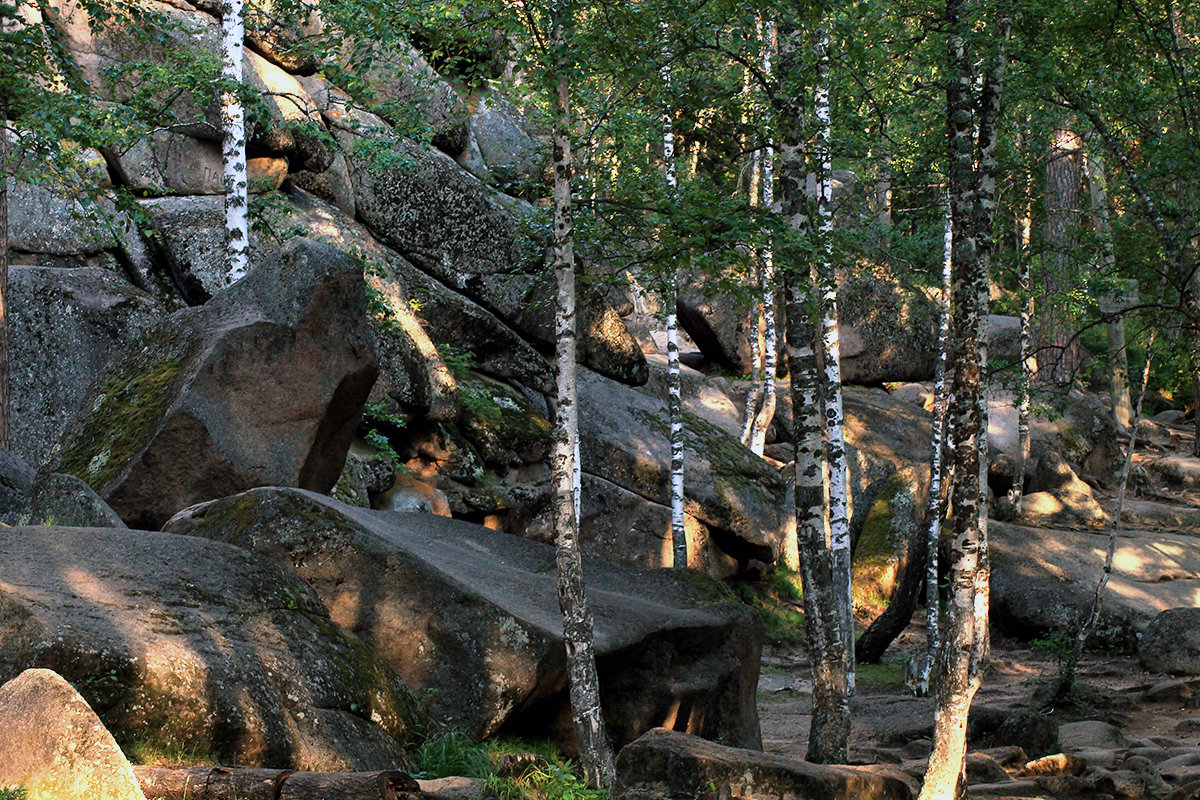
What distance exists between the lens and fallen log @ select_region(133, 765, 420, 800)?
509 centimetres

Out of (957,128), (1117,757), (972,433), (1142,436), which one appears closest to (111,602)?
(972,433)

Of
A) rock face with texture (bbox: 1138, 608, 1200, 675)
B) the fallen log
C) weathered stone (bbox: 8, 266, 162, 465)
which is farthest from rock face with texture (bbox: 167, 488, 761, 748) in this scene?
rock face with texture (bbox: 1138, 608, 1200, 675)

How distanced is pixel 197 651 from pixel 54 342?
984 cm

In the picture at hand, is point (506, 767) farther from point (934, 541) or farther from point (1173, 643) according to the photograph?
point (1173, 643)

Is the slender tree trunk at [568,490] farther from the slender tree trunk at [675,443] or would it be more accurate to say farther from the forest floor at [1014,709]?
the slender tree trunk at [675,443]

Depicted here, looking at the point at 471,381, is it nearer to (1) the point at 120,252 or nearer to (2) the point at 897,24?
(1) the point at 120,252

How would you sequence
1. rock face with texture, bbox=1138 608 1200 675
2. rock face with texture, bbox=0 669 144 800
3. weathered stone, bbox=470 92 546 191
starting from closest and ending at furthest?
rock face with texture, bbox=0 669 144 800, rock face with texture, bbox=1138 608 1200 675, weathered stone, bbox=470 92 546 191

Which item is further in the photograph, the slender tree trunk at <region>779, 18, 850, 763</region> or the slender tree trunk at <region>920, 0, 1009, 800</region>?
the slender tree trunk at <region>779, 18, 850, 763</region>

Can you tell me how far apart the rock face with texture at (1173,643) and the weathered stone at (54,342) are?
17.4 metres

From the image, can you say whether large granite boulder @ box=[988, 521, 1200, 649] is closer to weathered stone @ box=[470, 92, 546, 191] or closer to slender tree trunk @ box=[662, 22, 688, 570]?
slender tree trunk @ box=[662, 22, 688, 570]

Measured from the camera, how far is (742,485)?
22.0 m

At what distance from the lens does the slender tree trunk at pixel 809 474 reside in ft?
34.0

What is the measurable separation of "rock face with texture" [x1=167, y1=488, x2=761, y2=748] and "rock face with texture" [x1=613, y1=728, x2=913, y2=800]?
5.23 ft

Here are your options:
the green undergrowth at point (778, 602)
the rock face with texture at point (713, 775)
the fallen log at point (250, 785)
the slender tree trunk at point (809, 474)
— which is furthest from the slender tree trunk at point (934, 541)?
the fallen log at point (250, 785)
